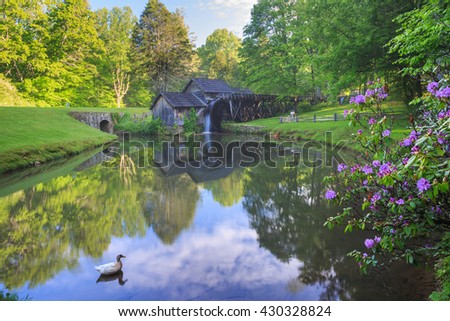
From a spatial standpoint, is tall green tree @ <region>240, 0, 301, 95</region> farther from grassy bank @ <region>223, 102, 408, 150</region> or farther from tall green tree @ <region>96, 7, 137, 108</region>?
tall green tree @ <region>96, 7, 137, 108</region>

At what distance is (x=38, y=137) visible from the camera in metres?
19.8

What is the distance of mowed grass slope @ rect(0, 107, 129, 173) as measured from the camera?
15977 mm

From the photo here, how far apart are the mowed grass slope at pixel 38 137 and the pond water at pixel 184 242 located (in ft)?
9.56

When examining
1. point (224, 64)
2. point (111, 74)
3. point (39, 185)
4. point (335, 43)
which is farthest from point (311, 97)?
point (39, 185)

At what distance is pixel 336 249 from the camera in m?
6.45

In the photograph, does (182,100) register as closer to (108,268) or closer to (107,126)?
(107,126)

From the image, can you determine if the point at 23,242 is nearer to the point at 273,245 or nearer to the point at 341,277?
the point at 273,245

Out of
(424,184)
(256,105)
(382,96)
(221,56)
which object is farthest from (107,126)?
(424,184)

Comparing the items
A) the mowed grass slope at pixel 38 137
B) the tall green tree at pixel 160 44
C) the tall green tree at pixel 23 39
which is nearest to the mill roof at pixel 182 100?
the tall green tree at pixel 160 44

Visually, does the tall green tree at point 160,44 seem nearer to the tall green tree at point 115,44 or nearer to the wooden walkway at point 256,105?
the tall green tree at point 115,44

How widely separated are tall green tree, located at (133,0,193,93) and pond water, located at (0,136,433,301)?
3033cm

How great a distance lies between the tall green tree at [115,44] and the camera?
155ft

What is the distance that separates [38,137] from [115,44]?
103ft

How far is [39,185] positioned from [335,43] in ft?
55.9
